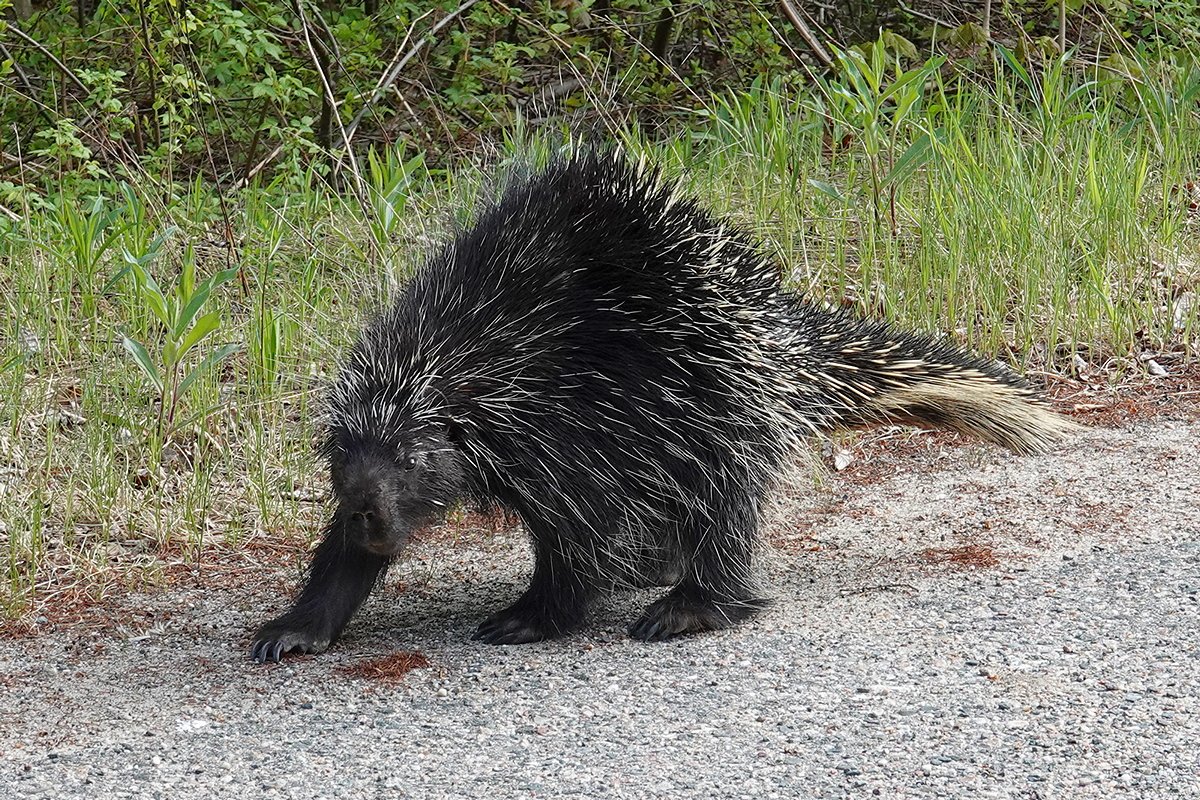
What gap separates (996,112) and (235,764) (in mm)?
6928

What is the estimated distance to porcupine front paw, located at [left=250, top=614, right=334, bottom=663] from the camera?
3871 mm

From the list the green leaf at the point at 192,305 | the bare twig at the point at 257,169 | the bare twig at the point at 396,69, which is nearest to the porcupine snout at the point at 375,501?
the green leaf at the point at 192,305

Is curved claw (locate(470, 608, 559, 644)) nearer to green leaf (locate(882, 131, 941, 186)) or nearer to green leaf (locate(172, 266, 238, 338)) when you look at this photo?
green leaf (locate(172, 266, 238, 338))

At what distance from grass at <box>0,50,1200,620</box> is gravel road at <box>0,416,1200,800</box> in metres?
0.57

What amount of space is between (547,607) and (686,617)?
41 centimetres

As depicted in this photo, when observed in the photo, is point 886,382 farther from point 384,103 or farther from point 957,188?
point 384,103

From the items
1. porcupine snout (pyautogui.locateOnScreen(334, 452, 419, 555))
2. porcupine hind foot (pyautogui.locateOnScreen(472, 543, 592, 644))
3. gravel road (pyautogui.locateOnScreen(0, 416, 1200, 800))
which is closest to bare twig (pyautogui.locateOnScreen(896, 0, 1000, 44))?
gravel road (pyautogui.locateOnScreen(0, 416, 1200, 800))

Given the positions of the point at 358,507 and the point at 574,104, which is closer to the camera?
the point at 358,507

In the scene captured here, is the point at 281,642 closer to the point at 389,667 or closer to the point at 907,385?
the point at 389,667

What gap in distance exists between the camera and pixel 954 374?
4.76 meters

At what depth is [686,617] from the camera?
4062 millimetres

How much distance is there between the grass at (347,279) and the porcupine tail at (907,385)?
0.93m

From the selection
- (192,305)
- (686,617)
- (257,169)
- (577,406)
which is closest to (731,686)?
(686,617)

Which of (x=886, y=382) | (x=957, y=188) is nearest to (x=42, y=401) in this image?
(x=886, y=382)
